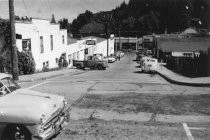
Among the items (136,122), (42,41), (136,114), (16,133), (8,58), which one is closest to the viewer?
(16,133)

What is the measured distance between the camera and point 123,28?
149500mm

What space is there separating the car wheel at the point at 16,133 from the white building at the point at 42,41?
925 inches

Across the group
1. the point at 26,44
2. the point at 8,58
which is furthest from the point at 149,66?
the point at 8,58

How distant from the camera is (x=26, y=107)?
25.1 feet

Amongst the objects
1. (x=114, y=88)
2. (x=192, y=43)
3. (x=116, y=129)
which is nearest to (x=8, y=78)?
(x=116, y=129)

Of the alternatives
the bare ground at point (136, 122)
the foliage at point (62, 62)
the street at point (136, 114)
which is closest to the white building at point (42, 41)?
the foliage at point (62, 62)

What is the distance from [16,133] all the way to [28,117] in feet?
1.85

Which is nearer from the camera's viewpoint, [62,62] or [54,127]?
[54,127]

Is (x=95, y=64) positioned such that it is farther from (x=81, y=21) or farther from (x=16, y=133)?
(x=81, y=21)

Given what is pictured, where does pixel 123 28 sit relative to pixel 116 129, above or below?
above

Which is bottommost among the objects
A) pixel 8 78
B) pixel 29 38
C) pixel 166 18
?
pixel 8 78

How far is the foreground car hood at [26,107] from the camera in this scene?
7.42 metres

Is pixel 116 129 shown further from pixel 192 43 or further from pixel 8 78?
pixel 192 43

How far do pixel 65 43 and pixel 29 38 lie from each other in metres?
14.2
